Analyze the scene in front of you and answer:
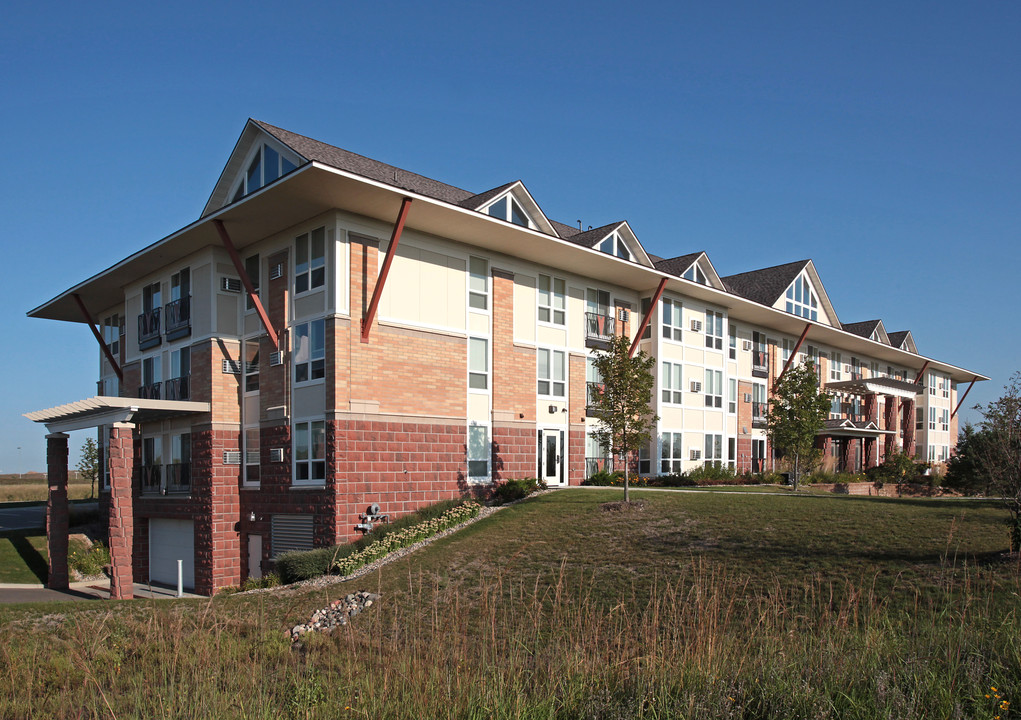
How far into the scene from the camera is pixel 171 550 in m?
26.1

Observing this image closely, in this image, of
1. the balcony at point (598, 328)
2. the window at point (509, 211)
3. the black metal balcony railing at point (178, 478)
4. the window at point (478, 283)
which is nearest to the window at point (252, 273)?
the black metal balcony railing at point (178, 478)

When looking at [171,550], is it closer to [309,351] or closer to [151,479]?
[151,479]

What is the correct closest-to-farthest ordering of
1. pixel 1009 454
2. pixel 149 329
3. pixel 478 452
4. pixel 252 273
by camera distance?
1. pixel 1009 454
2. pixel 478 452
3. pixel 252 273
4. pixel 149 329

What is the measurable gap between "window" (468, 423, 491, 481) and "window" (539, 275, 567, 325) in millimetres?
4879

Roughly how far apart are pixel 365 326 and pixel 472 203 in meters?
5.92

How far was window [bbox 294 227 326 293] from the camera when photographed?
22.0 meters

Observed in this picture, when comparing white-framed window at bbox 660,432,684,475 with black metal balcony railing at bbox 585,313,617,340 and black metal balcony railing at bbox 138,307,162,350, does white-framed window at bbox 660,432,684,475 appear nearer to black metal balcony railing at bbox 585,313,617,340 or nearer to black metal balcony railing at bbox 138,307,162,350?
black metal balcony railing at bbox 585,313,617,340

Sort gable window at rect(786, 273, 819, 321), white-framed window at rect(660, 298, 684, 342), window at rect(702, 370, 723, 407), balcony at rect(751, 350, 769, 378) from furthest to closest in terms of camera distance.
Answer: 1. gable window at rect(786, 273, 819, 321)
2. balcony at rect(751, 350, 769, 378)
3. window at rect(702, 370, 723, 407)
4. white-framed window at rect(660, 298, 684, 342)

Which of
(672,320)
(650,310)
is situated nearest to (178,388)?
(650,310)

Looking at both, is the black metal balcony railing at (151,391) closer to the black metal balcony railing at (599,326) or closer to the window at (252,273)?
the window at (252,273)

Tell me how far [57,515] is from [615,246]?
20944mm

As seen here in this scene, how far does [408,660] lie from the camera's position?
5.99 m

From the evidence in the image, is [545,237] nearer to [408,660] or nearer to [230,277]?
[230,277]

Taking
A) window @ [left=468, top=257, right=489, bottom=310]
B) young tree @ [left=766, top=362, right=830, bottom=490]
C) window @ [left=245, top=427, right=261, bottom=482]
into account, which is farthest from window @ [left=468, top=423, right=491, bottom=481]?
young tree @ [left=766, top=362, right=830, bottom=490]
